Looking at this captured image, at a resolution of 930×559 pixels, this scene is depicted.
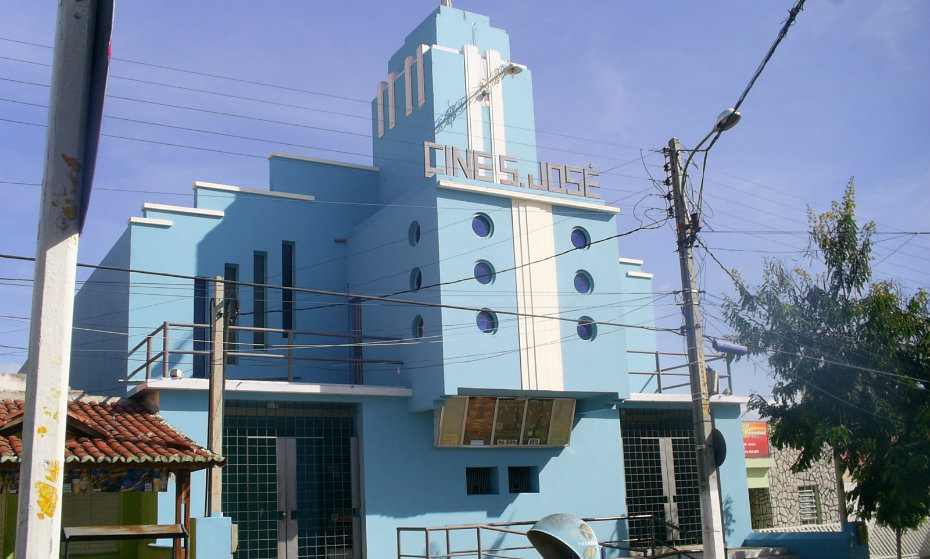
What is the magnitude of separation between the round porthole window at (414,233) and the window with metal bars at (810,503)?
58.7ft

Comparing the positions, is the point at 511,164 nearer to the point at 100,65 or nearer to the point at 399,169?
the point at 399,169

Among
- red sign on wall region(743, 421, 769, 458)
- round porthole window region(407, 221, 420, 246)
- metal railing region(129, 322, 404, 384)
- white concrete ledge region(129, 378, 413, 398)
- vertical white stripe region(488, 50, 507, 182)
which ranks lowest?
red sign on wall region(743, 421, 769, 458)

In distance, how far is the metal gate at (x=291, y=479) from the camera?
18875mm

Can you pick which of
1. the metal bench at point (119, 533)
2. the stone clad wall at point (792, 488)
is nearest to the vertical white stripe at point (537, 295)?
the metal bench at point (119, 533)

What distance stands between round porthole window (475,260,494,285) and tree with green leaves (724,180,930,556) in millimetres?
5711

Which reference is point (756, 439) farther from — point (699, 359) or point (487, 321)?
point (699, 359)

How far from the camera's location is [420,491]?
20.4 m

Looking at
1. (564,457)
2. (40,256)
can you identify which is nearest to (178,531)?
(40,256)

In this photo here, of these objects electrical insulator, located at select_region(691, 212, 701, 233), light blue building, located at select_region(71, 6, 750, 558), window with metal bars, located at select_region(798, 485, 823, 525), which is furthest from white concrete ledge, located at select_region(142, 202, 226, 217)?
window with metal bars, located at select_region(798, 485, 823, 525)

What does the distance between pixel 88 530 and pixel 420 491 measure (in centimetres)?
876

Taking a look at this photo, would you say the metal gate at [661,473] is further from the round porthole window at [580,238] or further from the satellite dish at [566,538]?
the satellite dish at [566,538]

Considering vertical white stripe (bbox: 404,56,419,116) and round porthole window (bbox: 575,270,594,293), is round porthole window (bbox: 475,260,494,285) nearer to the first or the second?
round porthole window (bbox: 575,270,594,293)

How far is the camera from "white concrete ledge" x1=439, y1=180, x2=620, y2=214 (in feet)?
68.1

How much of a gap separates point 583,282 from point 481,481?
5.28 meters
